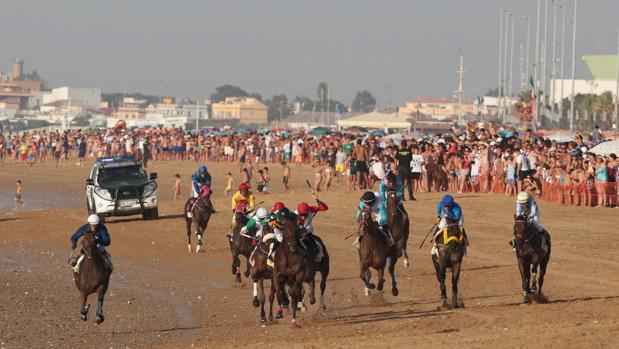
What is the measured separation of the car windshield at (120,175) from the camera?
111ft

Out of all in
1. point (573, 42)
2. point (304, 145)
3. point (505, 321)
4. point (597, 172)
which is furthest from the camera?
point (573, 42)

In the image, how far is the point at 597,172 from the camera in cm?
3253

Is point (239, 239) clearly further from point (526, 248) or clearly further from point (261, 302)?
point (526, 248)

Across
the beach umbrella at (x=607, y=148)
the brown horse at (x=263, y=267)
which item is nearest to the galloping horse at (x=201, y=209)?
the brown horse at (x=263, y=267)

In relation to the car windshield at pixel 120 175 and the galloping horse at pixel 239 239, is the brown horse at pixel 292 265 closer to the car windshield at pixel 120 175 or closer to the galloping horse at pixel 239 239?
the galloping horse at pixel 239 239

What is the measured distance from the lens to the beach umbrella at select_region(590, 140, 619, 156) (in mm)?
37906

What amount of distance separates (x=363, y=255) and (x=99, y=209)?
16.0 meters

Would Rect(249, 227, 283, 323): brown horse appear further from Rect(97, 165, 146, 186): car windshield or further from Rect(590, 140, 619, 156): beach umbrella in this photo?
Rect(590, 140, 619, 156): beach umbrella

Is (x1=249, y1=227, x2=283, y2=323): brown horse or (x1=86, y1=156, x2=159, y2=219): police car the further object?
(x1=86, y1=156, x2=159, y2=219): police car

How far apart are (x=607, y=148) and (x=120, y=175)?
14.9m

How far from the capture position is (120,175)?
34.1 metres

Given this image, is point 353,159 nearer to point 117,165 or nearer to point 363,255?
point 117,165

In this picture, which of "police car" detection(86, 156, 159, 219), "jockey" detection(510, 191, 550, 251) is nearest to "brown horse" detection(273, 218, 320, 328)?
"jockey" detection(510, 191, 550, 251)

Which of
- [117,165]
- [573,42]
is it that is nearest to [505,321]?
[117,165]
